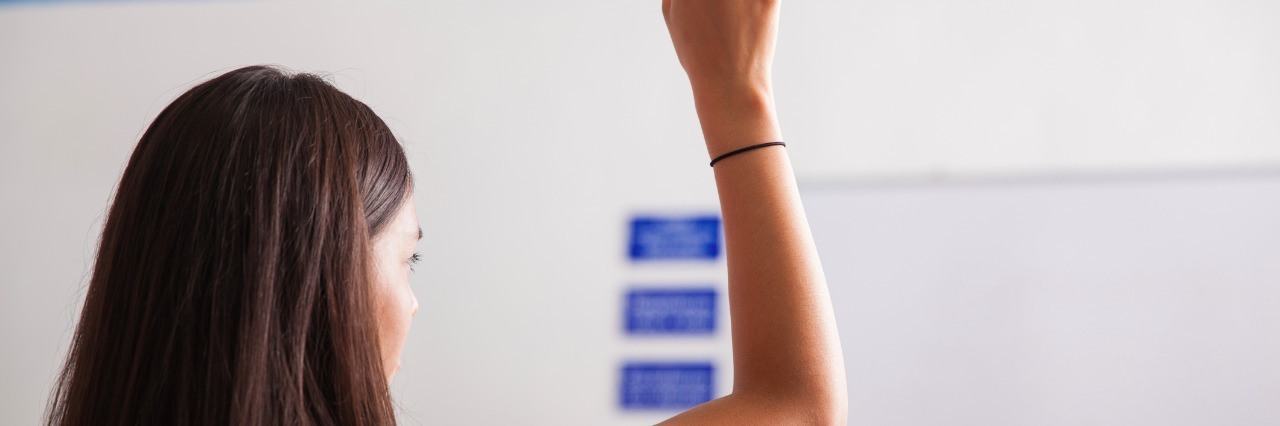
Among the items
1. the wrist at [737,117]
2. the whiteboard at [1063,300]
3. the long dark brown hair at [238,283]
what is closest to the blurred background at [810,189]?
the whiteboard at [1063,300]

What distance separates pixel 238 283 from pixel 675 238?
1.70 meters

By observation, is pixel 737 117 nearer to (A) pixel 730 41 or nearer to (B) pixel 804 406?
(A) pixel 730 41

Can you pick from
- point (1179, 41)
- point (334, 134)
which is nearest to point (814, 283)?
point (334, 134)

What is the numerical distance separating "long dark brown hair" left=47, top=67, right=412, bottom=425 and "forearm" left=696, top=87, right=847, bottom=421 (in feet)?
0.58

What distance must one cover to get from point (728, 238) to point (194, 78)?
7.56 ft

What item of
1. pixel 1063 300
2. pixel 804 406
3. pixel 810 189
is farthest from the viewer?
pixel 810 189

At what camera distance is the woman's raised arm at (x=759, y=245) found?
0.44 metres

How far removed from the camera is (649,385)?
83.7 inches

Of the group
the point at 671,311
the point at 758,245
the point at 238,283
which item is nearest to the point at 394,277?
the point at 238,283

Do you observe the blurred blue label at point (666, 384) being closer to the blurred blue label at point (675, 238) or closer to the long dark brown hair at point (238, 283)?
the blurred blue label at point (675, 238)

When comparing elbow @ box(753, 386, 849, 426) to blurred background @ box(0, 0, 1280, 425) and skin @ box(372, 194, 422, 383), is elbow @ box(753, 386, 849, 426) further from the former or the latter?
blurred background @ box(0, 0, 1280, 425)

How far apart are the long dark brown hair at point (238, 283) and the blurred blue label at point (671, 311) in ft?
5.42

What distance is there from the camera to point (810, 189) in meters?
2.08

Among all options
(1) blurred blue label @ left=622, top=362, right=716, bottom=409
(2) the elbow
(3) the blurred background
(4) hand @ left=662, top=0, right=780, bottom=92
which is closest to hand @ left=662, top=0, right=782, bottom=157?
(4) hand @ left=662, top=0, right=780, bottom=92
